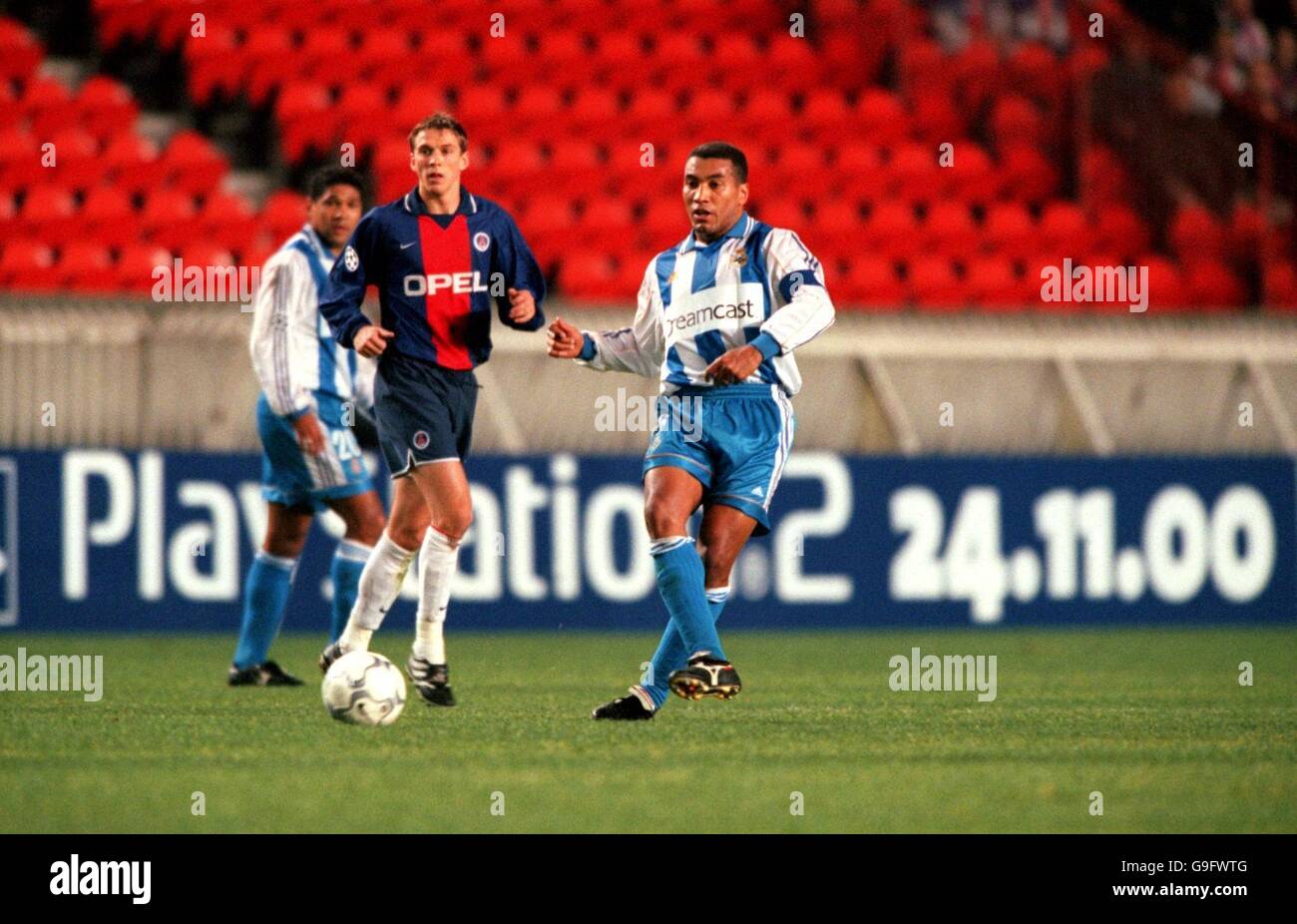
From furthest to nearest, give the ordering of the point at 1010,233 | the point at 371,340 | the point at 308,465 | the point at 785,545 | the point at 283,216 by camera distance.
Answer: the point at 1010,233, the point at 283,216, the point at 785,545, the point at 308,465, the point at 371,340

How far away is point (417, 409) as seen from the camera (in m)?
7.01

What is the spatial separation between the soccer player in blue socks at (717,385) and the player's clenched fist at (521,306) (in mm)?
223

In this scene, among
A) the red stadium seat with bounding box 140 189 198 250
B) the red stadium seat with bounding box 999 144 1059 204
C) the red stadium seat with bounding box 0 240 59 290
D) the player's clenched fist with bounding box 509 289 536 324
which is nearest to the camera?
the player's clenched fist with bounding box 509 289 536 324

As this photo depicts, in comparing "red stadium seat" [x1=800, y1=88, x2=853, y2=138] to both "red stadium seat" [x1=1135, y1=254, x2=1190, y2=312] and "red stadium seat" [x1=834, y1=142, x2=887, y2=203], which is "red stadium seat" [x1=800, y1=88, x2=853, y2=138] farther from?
"red stadium seat" [x1=1135, y1=254, x2=1190, y2=312]

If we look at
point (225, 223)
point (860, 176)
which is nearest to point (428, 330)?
point (225, 223)

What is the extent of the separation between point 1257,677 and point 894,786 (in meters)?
4.02

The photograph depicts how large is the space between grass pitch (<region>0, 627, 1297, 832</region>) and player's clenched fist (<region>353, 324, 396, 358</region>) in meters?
1.30

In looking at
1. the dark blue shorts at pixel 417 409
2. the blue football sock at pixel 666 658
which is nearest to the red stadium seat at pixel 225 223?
the dark blue shorts at pixel 417 409

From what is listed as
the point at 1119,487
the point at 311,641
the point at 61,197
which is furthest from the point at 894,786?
Result: the point at 61,197

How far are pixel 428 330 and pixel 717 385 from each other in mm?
1193

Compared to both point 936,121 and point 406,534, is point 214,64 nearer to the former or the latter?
point 936,121

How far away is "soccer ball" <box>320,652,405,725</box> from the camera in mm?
6523

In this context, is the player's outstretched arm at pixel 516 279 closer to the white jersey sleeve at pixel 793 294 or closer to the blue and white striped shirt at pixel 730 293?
the blue and white striped shirt at pixel 730 293

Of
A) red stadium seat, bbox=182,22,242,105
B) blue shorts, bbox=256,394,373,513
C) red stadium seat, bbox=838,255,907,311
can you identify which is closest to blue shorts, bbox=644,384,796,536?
blue shorts, bbox=256,394,373,513
